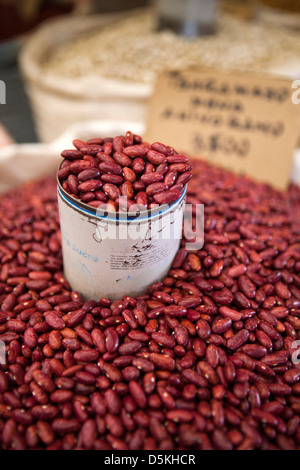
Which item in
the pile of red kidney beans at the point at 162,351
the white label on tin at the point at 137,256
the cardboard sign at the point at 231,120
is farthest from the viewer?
the cardboard sign at the point at 231,120

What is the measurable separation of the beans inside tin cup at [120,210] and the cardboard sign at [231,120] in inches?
30.5

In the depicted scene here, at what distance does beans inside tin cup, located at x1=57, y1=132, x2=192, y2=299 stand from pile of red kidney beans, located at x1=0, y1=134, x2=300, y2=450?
8 centimetres

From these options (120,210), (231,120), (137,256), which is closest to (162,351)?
(137,256)

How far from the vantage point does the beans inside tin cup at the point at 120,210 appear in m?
0.90

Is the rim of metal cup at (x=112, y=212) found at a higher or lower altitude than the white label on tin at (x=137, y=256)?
higher

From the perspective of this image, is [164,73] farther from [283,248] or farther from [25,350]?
[25,350]

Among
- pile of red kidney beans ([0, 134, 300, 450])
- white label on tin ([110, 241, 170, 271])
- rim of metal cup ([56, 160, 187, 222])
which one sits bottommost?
pile of red kidney beans ([0, 134, 300, 450])

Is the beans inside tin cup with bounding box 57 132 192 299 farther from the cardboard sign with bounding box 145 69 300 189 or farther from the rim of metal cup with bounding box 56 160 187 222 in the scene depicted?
the cardboard sign with bounding box 145 69 300 189

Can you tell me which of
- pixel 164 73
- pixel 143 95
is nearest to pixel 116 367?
pixel 164 73

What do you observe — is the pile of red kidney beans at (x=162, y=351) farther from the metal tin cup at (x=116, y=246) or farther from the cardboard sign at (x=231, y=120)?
the cardboard sign at (x=231, y=120)

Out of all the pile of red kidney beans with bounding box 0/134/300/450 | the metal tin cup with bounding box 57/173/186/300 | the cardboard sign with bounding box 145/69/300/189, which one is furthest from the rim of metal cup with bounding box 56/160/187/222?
the cardboard sign with bounding box 145/69/300/189

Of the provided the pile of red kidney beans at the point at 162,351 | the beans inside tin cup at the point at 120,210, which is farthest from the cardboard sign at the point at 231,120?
the beans inside tin cup at the point at 120,210

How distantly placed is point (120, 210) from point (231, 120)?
1054mm

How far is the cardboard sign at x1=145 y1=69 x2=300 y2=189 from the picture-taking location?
168cm
